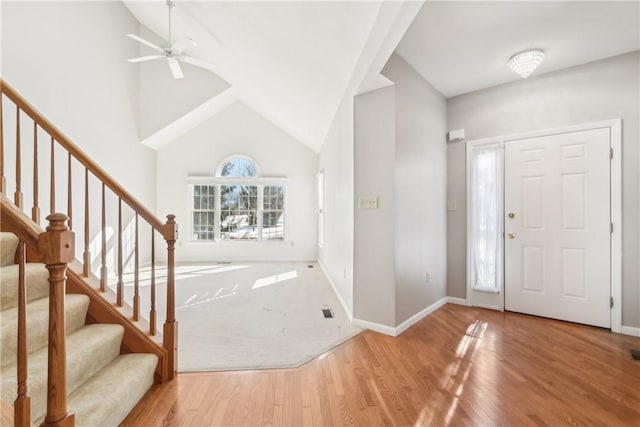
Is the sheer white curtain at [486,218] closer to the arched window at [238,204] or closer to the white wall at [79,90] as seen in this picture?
the arched window at [238,204]

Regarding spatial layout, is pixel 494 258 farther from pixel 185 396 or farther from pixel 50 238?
pixel 50 238

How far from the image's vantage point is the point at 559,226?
2898 mm

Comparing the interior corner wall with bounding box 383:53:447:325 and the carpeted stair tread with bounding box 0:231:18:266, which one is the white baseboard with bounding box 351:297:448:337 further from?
the carpeted stair tread with bounding box 0:231:18:266

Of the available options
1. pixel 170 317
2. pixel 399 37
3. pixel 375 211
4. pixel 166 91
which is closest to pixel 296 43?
pixel 399 37

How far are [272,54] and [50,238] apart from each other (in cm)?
283

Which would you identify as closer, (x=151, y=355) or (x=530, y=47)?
(x=151, y=355)

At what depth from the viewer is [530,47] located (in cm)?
248

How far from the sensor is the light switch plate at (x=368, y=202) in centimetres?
271

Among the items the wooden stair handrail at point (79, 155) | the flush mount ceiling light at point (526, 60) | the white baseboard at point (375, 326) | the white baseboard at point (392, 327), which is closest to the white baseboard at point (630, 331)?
the white baseboard at point (392, 327)

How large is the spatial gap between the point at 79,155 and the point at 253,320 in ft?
6.76

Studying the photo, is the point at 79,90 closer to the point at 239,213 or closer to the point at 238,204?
the point at 238,204

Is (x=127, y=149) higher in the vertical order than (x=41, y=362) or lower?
higher

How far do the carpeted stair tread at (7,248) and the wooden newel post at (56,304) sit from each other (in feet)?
4.01

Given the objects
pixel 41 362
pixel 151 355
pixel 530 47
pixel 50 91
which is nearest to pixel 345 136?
pixel 530 47
